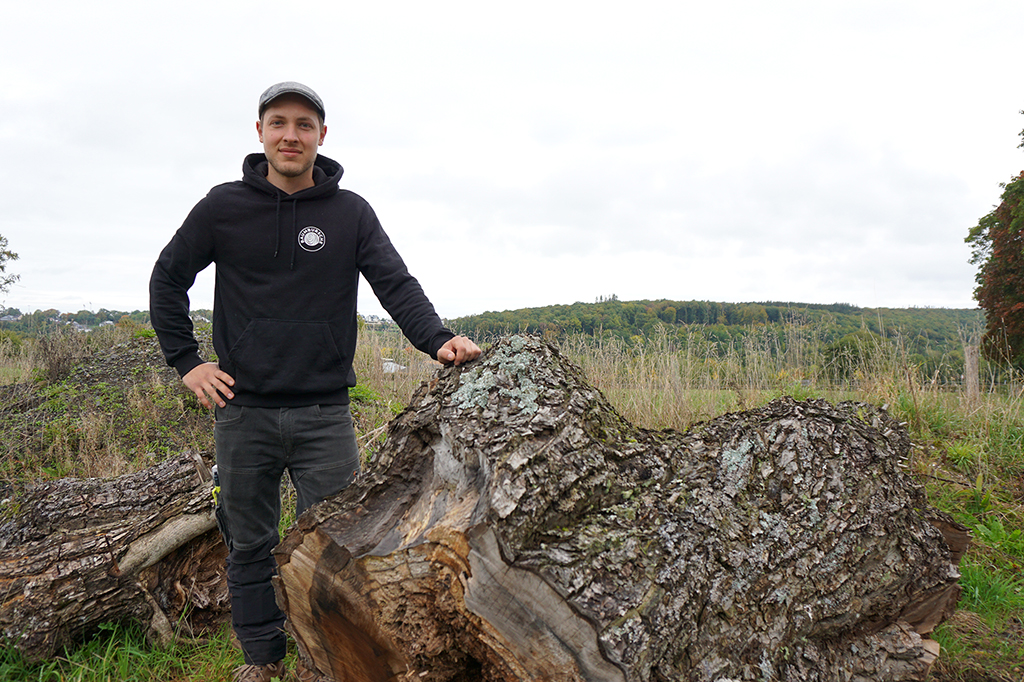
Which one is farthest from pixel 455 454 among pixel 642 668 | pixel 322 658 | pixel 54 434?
pixel 54 434

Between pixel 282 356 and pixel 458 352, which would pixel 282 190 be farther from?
pixel 458 352

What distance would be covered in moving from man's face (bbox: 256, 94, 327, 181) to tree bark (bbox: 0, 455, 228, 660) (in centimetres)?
176

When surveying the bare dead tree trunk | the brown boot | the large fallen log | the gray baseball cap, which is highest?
the gray baseball cap

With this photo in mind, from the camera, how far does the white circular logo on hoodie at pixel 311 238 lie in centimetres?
219

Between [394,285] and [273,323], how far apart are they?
0.48 meters

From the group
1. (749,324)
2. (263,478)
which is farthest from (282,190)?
(749,324)

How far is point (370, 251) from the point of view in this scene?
7.49 ft

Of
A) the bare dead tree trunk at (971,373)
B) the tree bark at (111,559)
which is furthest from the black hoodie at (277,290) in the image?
the bare dead tree trunk at (971,373)

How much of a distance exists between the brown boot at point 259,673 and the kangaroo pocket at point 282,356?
112 centimetres

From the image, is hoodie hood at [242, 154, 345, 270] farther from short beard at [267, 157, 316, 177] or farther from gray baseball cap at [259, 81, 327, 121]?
gray baseball cap at [259, 81, 327, 121]

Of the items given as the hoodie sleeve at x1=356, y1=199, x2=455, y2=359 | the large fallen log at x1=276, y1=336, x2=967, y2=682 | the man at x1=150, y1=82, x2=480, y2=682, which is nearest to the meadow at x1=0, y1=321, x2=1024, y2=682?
the man at x1=150, y1=82, x2=480, y2=682

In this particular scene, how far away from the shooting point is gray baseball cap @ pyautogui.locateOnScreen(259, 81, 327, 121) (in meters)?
2.09

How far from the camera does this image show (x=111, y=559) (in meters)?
2.54

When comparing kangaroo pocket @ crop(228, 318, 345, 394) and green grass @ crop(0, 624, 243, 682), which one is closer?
kangaroo pocket @ crop(228, 318, 345, 394)
